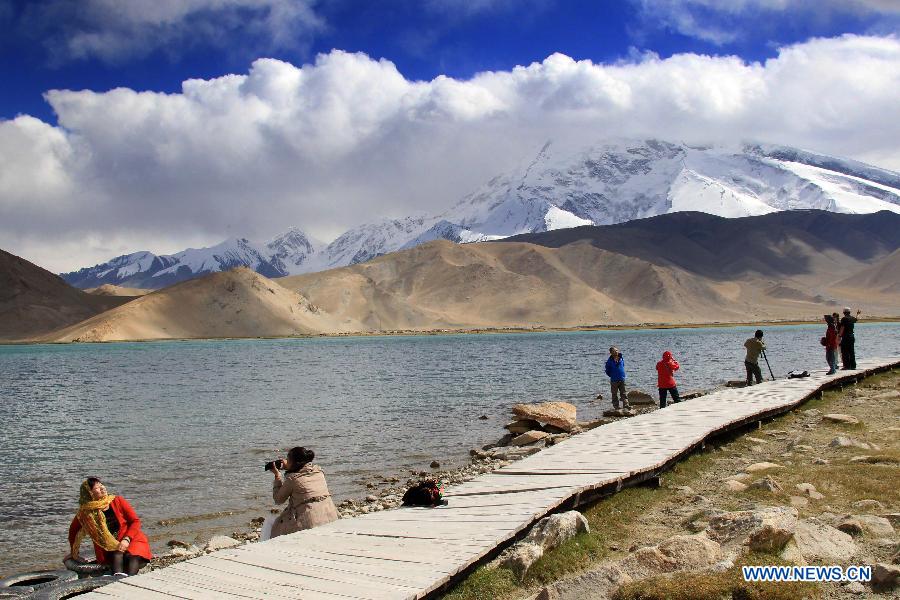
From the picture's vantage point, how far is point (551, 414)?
972 inches

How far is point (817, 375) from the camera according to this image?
29844mm

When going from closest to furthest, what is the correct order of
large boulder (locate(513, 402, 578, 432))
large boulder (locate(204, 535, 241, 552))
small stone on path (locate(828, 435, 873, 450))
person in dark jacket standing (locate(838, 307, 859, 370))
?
large boulder (locate(204, 535, 241, 552))
small stone on path (locate(828, 435, 873, 450))
large boulder (locate(513, 402, 578, 432))
person in dark jacket standing (locate(838, 307, 859, 370))

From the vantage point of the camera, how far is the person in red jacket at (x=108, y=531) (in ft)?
32.4

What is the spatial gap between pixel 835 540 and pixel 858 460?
5.43 m

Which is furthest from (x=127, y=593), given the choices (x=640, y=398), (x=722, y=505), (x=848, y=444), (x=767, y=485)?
(x=640, y=398)

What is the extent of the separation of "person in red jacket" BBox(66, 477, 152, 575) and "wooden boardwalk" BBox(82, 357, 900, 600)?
7.01 ft

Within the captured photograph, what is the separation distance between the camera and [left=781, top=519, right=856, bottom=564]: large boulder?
26.3 feet

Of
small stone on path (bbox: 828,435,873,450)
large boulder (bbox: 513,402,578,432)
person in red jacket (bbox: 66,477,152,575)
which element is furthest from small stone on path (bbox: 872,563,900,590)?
large boulder (bbox: 513,402,578,432)

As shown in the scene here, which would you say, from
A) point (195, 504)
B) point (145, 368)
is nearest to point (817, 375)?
point (195, 504)

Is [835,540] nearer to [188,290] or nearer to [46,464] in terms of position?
[46,464]

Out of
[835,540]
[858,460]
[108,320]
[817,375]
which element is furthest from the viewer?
[108,320]

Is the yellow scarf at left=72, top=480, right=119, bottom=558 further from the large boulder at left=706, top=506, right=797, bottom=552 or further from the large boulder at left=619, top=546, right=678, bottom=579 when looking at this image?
the large boulder at left=706, top=506, right=797, bottom=552

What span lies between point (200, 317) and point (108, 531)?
611 ft

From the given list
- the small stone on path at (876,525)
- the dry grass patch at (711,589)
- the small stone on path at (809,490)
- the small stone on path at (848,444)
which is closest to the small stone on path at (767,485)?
the small stone on path at (809,490)
